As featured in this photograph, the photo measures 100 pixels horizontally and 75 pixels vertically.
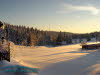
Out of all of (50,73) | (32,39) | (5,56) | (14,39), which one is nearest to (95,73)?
(50,73)

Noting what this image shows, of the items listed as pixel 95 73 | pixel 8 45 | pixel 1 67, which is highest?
pixel 8 45

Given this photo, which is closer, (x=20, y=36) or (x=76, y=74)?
(x=76, y=74)

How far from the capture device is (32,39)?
2393 inches

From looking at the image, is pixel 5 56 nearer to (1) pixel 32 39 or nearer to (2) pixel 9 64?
(2) pixel 9 64

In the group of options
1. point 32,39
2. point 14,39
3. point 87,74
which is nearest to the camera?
point 87,74

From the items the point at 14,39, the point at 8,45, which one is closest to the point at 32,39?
the point at 14,39

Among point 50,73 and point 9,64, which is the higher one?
point 9,64

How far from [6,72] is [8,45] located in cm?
292

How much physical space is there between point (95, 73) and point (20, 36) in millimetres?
74080

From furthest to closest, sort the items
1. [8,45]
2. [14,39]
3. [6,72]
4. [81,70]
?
[14,39]
[8,45]
[81,70]
[6,72]

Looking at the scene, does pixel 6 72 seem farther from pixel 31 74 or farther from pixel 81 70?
pixel 81 70

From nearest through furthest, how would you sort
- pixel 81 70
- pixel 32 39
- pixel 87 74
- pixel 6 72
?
pixel 6 72 → pixel 87 74 → pixel 81 70 → pixel 32 39

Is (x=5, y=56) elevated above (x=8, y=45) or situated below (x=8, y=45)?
below

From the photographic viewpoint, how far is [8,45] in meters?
10.2
